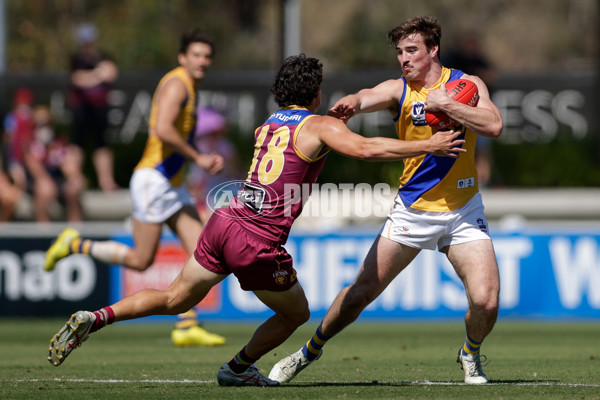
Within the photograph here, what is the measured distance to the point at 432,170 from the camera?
25.7 feet

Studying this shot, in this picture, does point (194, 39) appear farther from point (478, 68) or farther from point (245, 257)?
point (478, 68)

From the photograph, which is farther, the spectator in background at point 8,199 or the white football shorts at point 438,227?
the spectator in background at point 8,199

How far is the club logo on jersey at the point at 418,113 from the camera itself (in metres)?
7.75

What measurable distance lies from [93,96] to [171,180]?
693 cm

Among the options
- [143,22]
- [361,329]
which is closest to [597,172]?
[361,329]

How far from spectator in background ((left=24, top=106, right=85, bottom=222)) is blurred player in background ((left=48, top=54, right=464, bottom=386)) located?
370 inches

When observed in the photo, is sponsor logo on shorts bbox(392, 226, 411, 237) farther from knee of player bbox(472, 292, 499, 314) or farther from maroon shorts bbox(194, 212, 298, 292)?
maroon shorts bbox(194, 212, 298, 292)

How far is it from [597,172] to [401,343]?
26.8ft

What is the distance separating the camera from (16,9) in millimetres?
33594

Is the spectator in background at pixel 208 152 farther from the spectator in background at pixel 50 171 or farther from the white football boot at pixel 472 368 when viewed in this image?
the white football boot at pixel 472 368

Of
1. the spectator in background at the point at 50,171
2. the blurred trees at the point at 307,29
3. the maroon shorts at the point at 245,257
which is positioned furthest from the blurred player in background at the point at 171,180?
the blurred trees at the point at 307,29

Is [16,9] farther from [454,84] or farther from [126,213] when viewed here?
[454,84]

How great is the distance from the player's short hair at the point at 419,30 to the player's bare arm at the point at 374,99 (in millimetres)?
329

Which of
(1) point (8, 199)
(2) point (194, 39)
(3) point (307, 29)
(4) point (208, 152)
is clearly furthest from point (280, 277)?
(3) point (307, 29)
